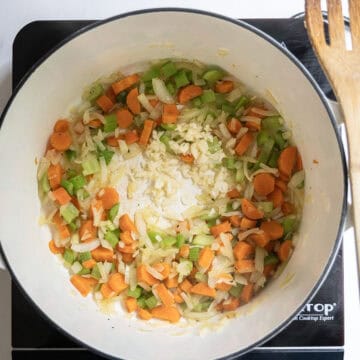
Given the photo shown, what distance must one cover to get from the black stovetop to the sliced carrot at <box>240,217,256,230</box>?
0.23 m

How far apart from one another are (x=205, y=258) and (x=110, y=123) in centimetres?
43

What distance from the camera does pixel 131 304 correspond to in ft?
5.06

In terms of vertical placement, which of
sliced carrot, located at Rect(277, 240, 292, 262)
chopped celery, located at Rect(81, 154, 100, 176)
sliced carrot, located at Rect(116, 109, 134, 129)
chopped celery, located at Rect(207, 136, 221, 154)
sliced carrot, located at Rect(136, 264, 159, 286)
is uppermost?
sliced carrot, located at Rect(116, 109, 134, 129)

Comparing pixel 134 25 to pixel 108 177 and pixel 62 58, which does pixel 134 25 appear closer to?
pixel 62 58

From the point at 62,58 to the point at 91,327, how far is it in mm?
650

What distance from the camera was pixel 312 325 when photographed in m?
1.48

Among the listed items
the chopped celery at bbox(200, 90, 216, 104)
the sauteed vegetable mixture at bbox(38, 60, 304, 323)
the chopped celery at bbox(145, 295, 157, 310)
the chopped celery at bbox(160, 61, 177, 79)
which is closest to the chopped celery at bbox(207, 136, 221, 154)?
the sauteed vegetable mixture at bbox(38, 60, 304, 323)

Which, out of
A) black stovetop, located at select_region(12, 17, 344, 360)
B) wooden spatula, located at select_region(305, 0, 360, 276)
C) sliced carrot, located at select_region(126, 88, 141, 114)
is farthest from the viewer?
sliced carrot, located at select_region(126, 88, 141, 114)

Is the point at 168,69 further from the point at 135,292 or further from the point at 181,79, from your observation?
the point at 135,292

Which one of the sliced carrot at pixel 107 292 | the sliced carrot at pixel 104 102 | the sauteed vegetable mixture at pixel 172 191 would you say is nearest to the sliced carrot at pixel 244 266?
the sauteed vegetable mixture at pixel 172 191

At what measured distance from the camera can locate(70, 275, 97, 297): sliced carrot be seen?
154 cm

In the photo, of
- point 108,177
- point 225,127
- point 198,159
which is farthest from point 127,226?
point 225,127

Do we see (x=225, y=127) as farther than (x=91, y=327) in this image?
Yes

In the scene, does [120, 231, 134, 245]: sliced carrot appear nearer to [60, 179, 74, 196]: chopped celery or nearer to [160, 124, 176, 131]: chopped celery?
[60, 179, 74, 196]: chopped celery
